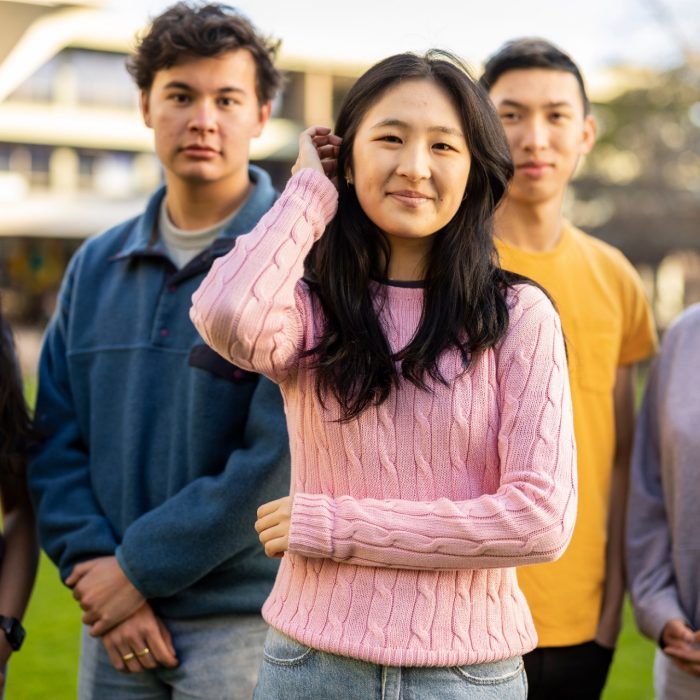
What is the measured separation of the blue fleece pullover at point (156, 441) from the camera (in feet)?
7.48

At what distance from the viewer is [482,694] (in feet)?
5.53

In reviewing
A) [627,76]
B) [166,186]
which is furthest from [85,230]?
[166,186]

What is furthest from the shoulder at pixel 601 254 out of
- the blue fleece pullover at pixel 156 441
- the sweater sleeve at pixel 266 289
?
the sweater sleeve at pixel 266 289

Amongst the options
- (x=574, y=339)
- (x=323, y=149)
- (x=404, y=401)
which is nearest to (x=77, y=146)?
(x=574, y=339)

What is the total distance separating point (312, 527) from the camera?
1678 mm

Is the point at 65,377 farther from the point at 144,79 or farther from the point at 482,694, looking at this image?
the point at 482,694

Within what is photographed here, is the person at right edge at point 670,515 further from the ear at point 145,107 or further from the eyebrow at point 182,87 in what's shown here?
the ear at point 145,107

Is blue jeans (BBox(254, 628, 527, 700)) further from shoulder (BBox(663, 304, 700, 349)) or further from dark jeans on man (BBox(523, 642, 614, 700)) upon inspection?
shoulder (BBox(663, 304, 700, 349))

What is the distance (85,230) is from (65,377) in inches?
1015

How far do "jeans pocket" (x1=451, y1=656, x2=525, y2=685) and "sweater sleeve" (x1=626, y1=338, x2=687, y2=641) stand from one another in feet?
2.50

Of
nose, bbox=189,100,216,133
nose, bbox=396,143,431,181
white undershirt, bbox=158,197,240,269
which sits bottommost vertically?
Answer: white undershirt, bbox=158,197,240,269

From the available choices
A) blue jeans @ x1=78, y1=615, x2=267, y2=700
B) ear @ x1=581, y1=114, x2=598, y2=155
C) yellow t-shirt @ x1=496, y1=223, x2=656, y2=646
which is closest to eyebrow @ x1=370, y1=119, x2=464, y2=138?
yellow t-shirt @ x1=496, y1=223, x2=656, y2=646

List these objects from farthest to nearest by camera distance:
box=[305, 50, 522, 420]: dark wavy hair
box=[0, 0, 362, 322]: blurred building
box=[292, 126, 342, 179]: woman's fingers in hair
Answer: box=[0, 0, 362, 322]: blurred building
box=[292, 126, 342, 179]: woman's fingers in hair
box=[305, 50, 522, 420]: dark wavy hair

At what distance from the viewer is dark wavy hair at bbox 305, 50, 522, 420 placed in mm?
1739
